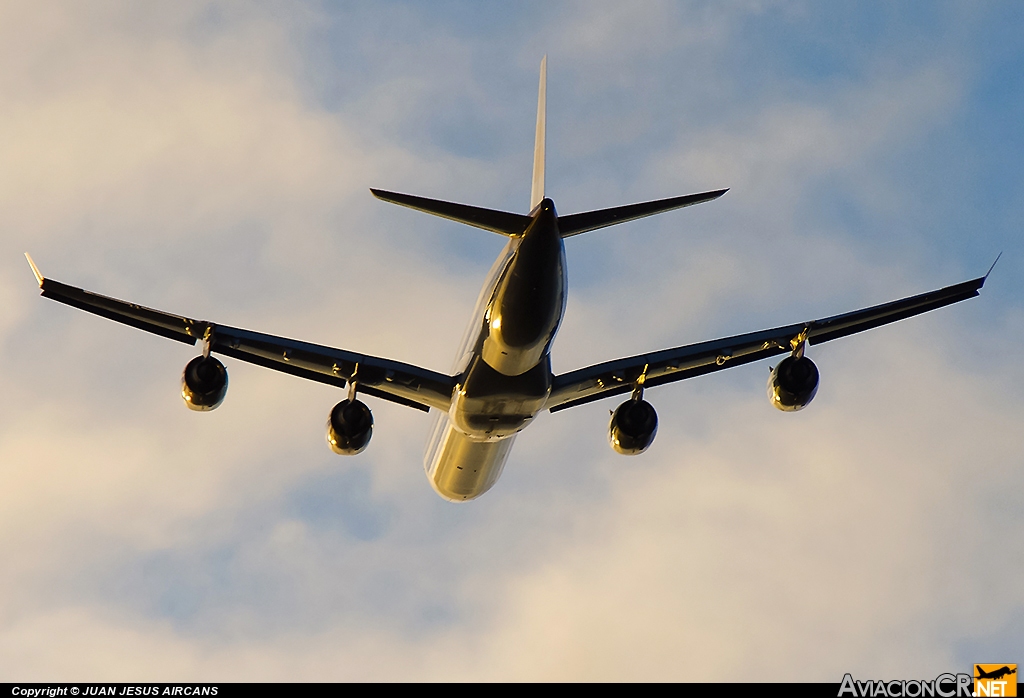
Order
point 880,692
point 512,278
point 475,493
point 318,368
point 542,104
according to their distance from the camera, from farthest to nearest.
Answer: point 475,493, point 318,368, point 542,104, point 880,692, point 512,278

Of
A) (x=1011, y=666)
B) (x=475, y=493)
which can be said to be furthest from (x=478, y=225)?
(x=1011, y=666)

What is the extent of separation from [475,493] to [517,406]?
6366mm

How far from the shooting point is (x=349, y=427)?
2884cm

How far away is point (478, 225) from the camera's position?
79.7 ft

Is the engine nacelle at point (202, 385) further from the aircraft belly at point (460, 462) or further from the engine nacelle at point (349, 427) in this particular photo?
the aircraft belly at point (460, 462)

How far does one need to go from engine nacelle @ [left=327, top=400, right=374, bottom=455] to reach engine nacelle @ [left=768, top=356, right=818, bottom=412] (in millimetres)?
9845

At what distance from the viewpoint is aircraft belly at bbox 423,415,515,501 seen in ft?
104

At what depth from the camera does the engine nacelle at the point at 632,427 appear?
30125mm

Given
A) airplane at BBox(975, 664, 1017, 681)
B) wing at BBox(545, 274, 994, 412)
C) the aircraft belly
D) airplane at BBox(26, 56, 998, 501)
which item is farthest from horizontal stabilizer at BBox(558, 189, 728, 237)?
airplane at BBox(975, 664, 1017, 681)

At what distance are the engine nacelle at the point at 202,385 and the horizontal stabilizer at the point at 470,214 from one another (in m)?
7.24

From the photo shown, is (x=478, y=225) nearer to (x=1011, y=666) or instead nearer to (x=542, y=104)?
(x=542, y=104)

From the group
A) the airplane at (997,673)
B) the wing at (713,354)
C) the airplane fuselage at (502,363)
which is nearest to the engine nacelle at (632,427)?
the wing at (713,354)

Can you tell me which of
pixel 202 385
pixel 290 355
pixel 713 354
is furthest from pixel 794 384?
pixel 202 385

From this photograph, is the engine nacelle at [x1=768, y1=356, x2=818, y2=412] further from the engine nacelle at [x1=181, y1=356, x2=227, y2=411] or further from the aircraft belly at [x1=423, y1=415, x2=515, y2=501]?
the engine nacelle at [x1=181, y1=356, x2=227, y2=411]
